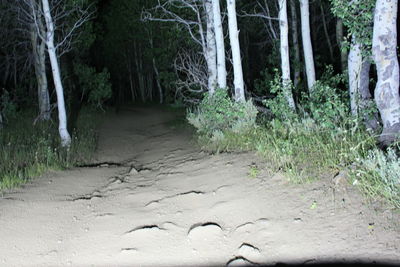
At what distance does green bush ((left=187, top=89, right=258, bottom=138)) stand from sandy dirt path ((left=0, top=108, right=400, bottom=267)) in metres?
1.58

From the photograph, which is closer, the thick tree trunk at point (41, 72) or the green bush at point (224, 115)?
the green bush at point (224, 115)

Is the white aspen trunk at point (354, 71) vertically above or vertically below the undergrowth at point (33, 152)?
above

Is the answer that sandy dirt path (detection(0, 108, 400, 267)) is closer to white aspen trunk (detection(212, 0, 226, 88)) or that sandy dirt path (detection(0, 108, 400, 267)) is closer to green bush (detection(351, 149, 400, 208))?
green bush (detection(351, 149, 400, 208))

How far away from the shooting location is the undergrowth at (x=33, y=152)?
714cm

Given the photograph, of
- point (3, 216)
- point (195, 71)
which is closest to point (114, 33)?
point (195, 71)

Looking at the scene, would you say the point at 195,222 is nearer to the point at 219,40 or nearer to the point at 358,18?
the point at 358,18

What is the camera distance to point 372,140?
5332 mm

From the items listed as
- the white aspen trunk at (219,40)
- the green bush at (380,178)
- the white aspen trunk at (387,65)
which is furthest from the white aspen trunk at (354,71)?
the white aspen trunk at (219,40)

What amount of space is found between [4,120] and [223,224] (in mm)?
14187

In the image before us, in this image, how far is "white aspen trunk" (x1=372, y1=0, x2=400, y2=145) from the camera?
520 cm

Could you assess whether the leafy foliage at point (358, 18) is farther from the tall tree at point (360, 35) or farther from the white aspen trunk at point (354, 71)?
the white aspen trunk at point (354, 71)

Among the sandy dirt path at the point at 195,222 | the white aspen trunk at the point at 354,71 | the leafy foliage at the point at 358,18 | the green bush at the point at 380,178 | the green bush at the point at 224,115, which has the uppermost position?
the leafy foliage at the point at 358,18

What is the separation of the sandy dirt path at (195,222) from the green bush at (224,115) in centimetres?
158

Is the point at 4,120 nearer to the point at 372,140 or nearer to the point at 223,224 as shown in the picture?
the point at 223,224
